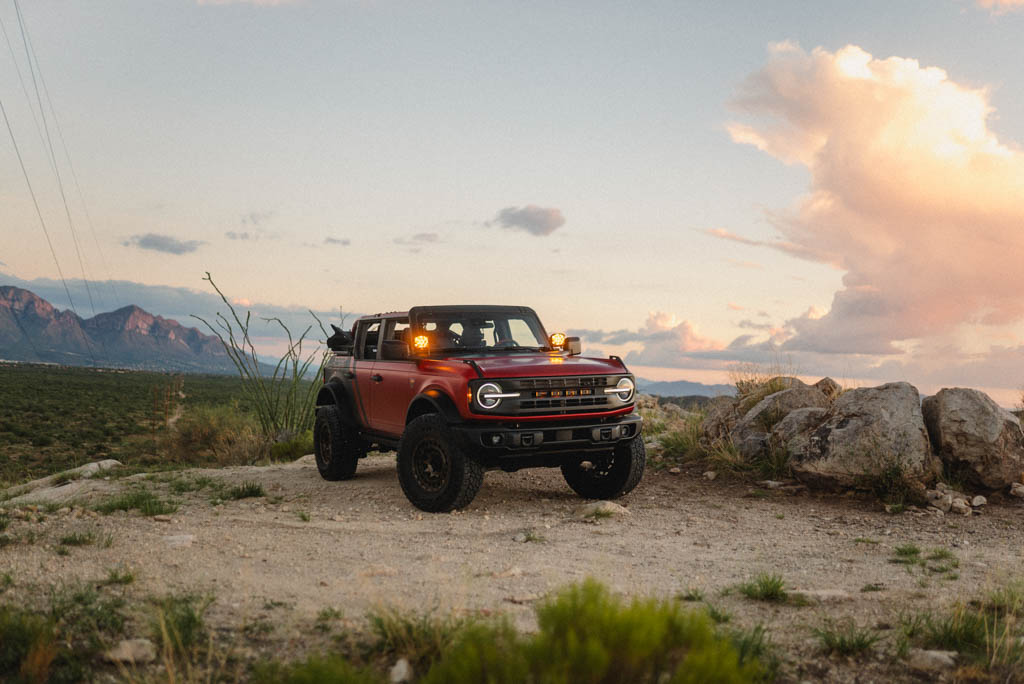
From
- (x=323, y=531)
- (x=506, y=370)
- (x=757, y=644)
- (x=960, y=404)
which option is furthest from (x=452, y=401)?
(x=960, y=404)

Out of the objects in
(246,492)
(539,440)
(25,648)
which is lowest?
(246,492)

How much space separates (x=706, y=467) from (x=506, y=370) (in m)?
4.94

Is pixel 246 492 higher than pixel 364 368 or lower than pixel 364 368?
lower

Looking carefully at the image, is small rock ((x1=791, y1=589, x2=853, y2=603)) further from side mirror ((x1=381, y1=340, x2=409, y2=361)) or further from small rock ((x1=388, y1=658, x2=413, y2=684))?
side mirror ((x1=381, y1=340, x2=409, y2=361))

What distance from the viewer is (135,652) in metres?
4.04

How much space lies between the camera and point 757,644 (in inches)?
156

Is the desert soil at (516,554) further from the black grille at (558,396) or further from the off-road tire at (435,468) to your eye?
the black grille at (558,396)

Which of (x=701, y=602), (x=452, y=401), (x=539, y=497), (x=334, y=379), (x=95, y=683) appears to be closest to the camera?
(x=95, y=683)

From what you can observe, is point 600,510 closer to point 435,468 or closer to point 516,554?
point 435,468

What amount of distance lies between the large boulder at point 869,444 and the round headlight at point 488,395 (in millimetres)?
4516

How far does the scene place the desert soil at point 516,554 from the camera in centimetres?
481

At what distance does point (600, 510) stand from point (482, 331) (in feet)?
8.38

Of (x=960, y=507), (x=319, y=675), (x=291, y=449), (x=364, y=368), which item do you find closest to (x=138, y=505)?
(x=364, y=368)

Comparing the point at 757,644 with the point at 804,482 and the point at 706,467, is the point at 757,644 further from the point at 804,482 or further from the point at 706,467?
the point at 706,467
